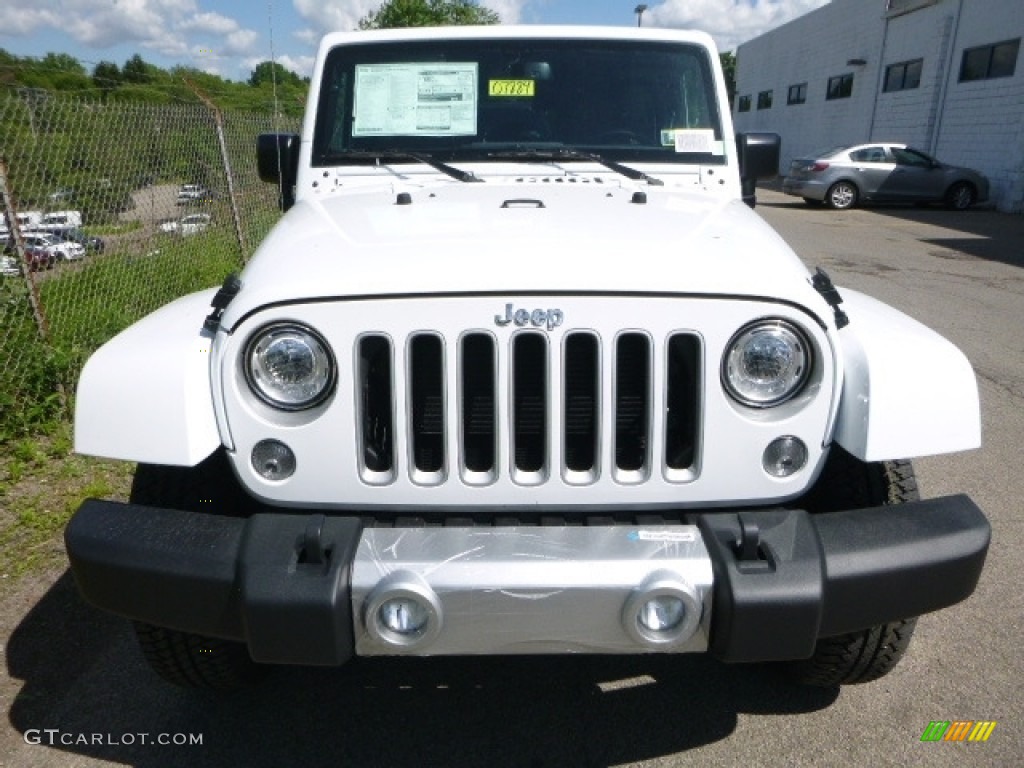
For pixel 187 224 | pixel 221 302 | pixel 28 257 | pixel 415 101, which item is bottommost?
pixel 187 224

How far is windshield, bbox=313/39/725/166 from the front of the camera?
10.8ft

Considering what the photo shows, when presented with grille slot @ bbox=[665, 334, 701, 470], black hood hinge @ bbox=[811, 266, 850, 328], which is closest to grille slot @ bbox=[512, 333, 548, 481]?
grille slot @ bbox=[665, 334, 701, 470]

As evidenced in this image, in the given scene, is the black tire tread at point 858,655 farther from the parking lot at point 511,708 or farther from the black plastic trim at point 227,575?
the black plastic trim at point 227,575

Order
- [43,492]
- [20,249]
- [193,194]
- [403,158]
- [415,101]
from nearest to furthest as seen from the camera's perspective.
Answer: [403,158], [415,101], [43,492], [20,249], [193,194]

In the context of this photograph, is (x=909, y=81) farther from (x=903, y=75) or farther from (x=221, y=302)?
(x=221, y=302)

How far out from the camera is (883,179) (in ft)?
59.9

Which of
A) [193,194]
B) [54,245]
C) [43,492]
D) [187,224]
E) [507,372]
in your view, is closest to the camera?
[507,372]

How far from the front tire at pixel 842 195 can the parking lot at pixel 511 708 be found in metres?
16.7

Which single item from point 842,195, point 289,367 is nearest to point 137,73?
point 289,367

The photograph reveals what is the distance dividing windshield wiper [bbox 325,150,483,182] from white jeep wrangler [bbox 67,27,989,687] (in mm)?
926

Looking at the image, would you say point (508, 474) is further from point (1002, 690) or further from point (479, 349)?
point (1002, 690)

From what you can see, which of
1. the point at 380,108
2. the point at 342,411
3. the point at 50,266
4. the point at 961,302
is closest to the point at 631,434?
the point at 342,411

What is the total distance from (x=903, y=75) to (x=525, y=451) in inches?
996

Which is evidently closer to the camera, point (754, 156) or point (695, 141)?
point (695, 141)
